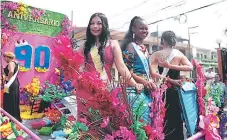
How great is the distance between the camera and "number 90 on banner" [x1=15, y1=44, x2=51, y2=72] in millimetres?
6305

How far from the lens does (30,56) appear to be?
6496 millimetres

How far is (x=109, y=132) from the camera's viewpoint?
1.04 metres

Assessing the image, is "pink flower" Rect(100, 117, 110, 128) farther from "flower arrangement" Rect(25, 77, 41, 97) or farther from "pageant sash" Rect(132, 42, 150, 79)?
"flower arrangement" Rect(25, 77, 41, 97)

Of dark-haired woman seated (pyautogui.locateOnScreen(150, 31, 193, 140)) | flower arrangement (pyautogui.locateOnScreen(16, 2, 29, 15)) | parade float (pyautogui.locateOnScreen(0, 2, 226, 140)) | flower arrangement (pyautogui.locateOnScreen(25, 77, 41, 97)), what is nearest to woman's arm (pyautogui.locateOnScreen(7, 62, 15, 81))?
parade float (pyautogui.locateOnScreen(0, 2, 226, 140))

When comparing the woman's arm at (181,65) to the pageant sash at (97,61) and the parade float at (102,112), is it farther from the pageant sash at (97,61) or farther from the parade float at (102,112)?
the pageant sash at (97,61)

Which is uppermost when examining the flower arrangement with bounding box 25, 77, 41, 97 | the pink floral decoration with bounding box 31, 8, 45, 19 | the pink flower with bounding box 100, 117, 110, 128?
the pink floral decoration with bounding box 31, 8, 45, 19

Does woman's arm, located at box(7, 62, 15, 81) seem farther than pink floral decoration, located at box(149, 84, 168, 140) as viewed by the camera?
Yes

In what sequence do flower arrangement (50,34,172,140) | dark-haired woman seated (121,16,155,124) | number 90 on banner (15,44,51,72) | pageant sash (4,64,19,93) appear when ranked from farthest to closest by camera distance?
number 90 on banner (15,44,51,72) < pageant sash (4,64,19,93) < dark-haired woman seated (121,16,155,124) < flower arrangement (50,34,172,140)

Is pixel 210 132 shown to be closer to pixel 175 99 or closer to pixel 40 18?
pixel 175 99

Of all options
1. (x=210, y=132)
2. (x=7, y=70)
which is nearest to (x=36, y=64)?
(x=7, y=70)

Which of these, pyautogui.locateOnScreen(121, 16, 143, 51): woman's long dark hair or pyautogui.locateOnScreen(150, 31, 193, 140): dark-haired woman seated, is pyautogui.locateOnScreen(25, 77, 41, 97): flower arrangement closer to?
pyautogui.locateOnScreen(150, 31, 193, 140): dark-haired woman seated

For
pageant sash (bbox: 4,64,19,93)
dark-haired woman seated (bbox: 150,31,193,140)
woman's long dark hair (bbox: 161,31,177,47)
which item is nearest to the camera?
dark-haired woman seated (bbox: 150,31,193,140)

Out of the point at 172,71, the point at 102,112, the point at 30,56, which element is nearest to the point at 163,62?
the point at 172,71

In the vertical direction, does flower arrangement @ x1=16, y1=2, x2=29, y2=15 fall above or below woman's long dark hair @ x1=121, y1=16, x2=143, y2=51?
above
